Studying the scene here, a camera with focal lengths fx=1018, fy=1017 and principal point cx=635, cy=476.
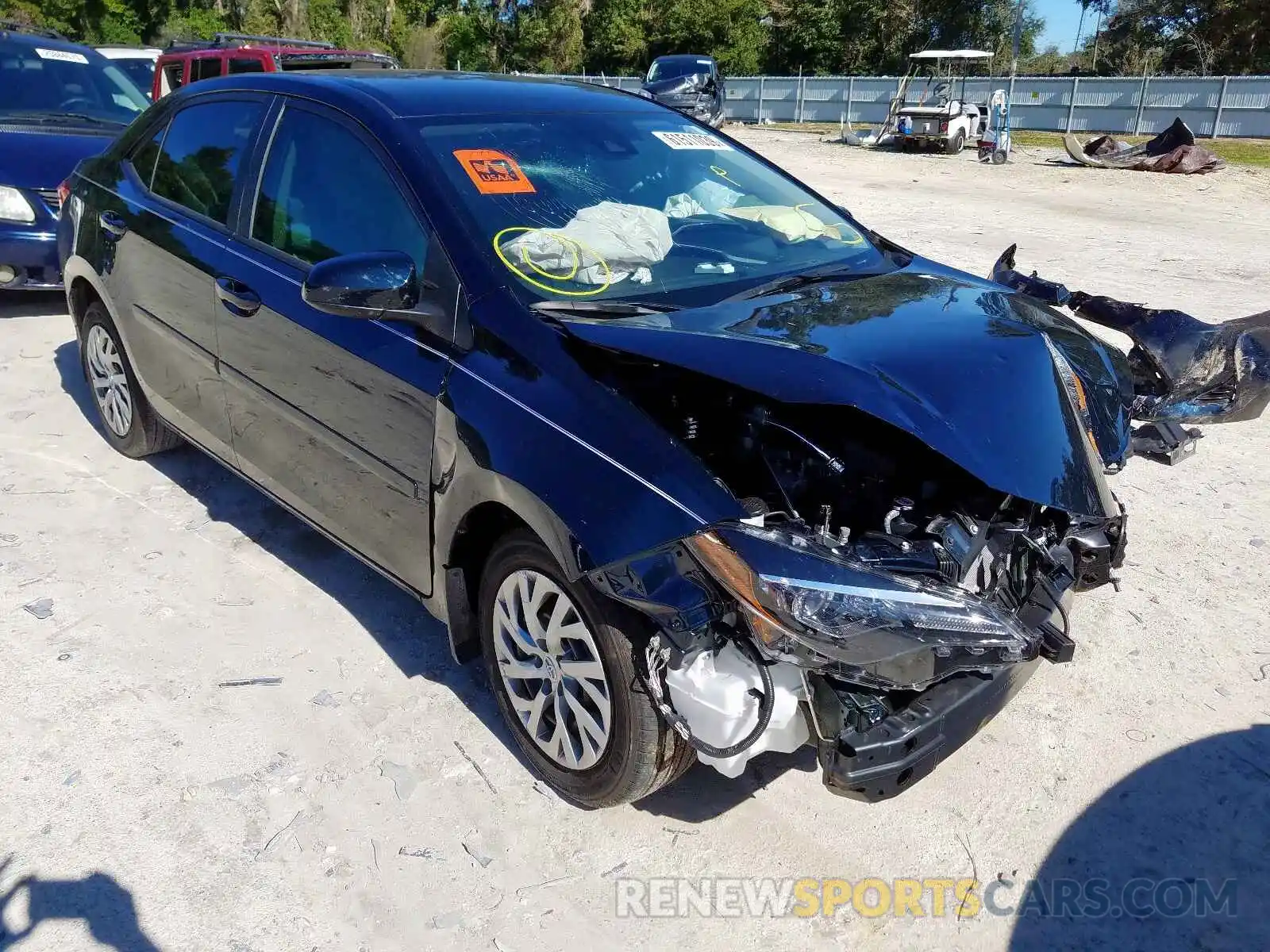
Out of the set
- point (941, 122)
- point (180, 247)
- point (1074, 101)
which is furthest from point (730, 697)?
point (1074, 101)

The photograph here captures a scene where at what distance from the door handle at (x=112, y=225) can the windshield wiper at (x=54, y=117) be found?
4096mm

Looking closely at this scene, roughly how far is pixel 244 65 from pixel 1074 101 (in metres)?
23.4

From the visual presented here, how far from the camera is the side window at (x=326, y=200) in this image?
9.89 feet

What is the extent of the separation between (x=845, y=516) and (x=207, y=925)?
1809mm

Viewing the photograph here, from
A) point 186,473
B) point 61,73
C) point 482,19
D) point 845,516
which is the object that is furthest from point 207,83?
point 482,19

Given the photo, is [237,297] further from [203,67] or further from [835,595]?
[203,67]

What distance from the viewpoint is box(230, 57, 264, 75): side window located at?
10.0m

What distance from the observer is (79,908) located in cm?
241

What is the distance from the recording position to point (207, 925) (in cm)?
238

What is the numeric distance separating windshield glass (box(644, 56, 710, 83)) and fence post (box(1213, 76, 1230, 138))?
12800 millimetres

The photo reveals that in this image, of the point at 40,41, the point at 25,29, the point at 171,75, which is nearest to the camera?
the point at 40,41

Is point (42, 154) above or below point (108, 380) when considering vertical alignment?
above

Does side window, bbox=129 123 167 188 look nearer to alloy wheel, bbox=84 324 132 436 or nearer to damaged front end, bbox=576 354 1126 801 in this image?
alloy wheel, bbox=84 324 132 436

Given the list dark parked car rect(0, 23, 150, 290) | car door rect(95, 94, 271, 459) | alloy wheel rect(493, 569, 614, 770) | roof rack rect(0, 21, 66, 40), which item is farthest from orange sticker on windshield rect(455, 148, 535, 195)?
roof rack rect(0, 21, 66, 40)
